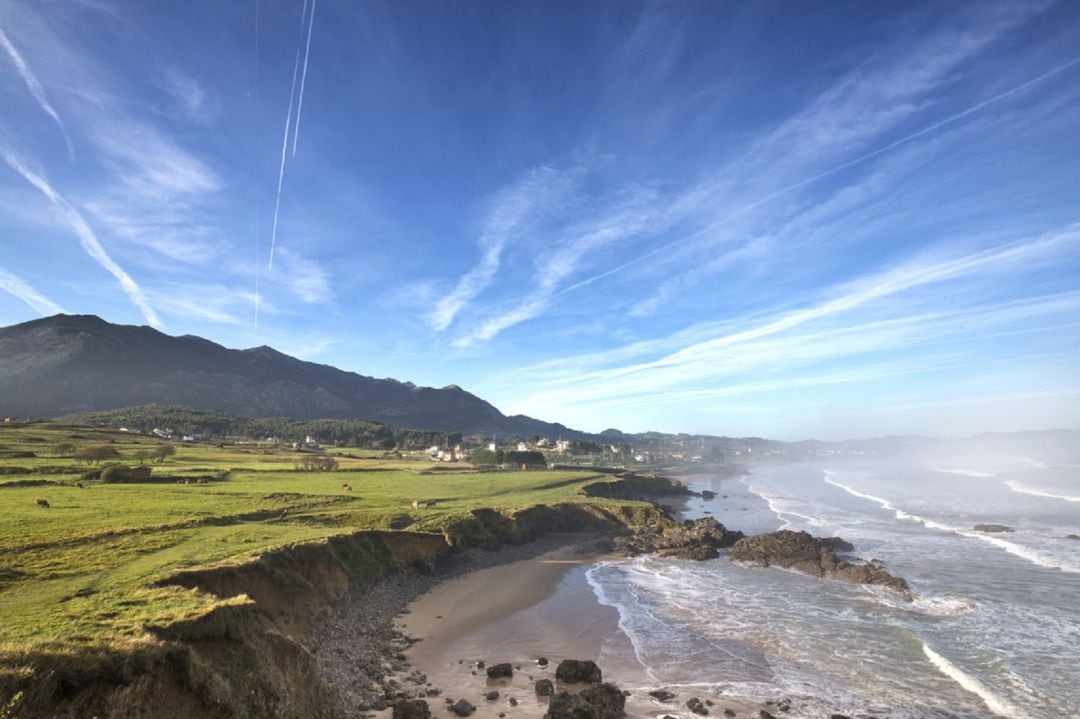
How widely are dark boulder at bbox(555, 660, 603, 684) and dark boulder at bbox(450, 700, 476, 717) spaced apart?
4.70m

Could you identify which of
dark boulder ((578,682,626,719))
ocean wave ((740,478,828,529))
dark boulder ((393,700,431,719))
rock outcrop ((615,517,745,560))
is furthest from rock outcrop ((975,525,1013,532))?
dark boulder ((393,700,431,719))

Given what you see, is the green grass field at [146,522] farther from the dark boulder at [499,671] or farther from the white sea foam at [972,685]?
the white sea foam at [972,685]

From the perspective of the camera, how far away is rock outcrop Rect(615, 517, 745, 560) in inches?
1962

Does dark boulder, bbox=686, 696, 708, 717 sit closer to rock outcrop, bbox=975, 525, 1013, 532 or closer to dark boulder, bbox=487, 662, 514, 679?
dark boulder, bbox=487, 662, 514, 679

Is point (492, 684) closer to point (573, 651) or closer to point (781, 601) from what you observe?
point (573, 651)

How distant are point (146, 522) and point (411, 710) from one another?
23.4 metres

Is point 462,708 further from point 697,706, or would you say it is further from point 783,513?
point 783,513

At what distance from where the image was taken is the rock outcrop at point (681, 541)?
49844 mm

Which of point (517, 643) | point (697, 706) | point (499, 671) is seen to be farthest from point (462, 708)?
point (697, 706)

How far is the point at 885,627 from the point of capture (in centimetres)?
2866

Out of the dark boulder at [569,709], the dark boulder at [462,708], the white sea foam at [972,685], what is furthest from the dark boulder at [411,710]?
the white sea foam at [972,685]

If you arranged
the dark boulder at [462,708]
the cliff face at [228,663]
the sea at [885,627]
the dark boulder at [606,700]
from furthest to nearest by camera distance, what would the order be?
the sea at [885,627], the dark boulder at [462,708], the dark boulder at [606,700], the cliff face at [228,663]

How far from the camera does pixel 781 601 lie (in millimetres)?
34156

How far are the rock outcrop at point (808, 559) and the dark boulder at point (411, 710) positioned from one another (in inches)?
1302
